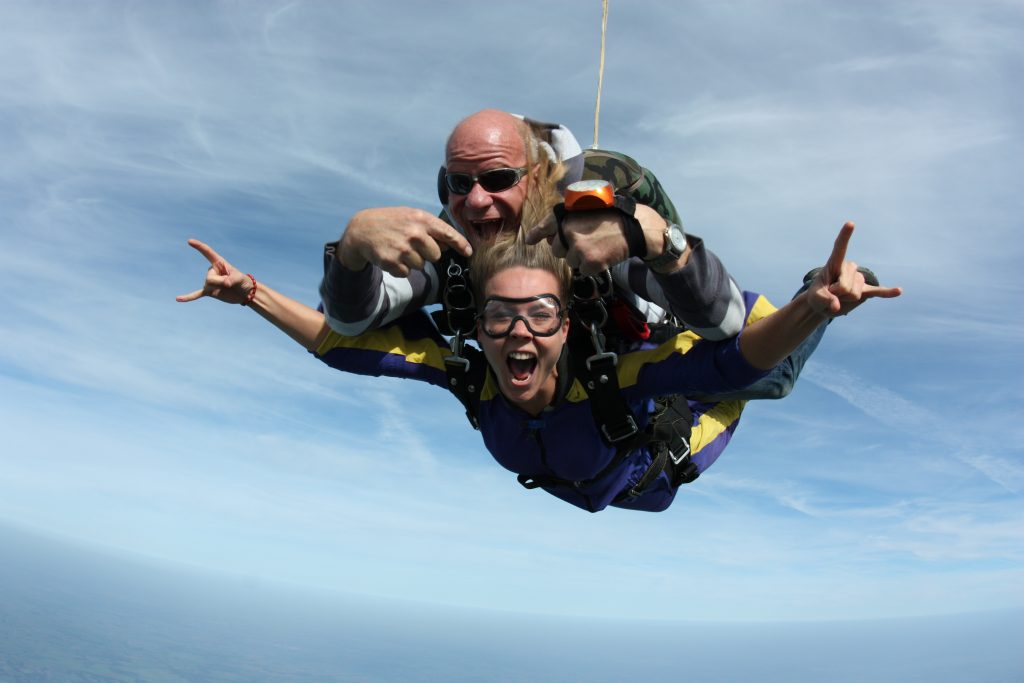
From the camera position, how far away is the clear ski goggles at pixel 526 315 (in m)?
3.19

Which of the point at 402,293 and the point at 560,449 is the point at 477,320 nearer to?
the point at 402,293

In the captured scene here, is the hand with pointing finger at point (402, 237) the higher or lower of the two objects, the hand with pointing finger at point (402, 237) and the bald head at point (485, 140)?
the lower

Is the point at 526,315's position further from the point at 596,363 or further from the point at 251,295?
the point at 251,295

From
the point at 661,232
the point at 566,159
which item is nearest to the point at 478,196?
the point at 566,159

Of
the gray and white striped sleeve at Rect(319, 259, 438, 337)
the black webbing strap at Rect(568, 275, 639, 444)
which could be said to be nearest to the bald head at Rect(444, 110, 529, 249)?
the gray and white striped sleeve at Rect(319, 259, 438, 337)

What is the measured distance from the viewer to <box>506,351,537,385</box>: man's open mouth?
3225mm

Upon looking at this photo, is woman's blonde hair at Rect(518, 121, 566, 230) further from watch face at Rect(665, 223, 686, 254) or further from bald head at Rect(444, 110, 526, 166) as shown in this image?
watch face at Rect(665, 223, 686, 254)

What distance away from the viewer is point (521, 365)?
3.28m

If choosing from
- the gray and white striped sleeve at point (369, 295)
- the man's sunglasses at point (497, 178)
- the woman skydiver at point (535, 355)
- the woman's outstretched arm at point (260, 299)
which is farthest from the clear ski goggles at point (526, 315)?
the woman's outstretched arm at point (260, 299)

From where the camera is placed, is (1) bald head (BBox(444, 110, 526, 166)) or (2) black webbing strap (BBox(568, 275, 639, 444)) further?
(1) bald head (BBox(444, 110, 526, 166))

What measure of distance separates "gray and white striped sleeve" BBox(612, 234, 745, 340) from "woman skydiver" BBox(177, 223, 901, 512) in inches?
4.1

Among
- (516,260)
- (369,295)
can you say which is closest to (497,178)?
(516,260)

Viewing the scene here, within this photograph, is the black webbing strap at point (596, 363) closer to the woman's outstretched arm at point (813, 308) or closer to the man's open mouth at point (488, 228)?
the man's open mouth at point (488, 228)

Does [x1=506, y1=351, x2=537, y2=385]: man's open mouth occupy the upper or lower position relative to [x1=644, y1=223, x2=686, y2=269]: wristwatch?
lower
